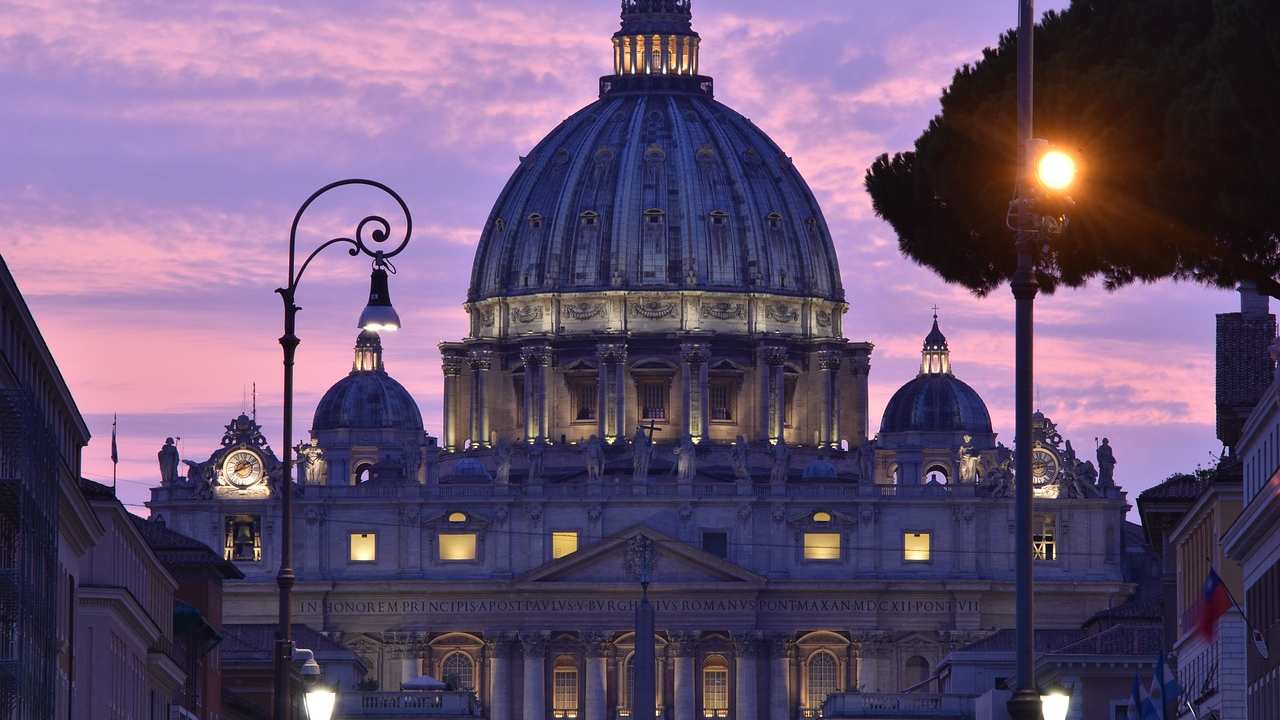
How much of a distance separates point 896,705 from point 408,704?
1772 cm

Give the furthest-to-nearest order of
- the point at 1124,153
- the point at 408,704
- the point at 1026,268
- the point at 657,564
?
1. the point at 657,564
2. the point at 408,704
3. the point at 1124,153
4. the point at 1026,268

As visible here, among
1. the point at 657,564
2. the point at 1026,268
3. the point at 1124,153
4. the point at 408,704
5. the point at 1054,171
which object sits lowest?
the point at 1026,268

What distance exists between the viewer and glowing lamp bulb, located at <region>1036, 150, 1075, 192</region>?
51.0 m

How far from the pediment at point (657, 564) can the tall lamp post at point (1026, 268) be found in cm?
14409

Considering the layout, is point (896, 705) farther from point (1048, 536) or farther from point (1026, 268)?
point (1026, 268)

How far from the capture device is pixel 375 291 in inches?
2547

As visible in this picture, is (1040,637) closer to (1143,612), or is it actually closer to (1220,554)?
(1143,612)

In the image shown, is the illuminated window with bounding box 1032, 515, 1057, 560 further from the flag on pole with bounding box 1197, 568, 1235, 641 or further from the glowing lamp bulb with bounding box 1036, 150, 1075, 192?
the glowing lamp bulb with bounding box 1036, 150, 1075, 192

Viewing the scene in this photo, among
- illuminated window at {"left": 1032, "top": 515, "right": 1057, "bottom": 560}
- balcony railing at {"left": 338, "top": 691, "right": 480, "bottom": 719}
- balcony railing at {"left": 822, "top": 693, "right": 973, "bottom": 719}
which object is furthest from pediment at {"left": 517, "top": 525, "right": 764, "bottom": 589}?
balcony railing at {"left": 338, "top": 691, "right": 480, "bottom": 719}

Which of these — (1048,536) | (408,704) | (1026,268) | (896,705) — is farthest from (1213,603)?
(1048,536)

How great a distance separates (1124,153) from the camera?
55562mm

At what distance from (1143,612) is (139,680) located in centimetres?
4864

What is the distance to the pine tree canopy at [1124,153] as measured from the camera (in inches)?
2079

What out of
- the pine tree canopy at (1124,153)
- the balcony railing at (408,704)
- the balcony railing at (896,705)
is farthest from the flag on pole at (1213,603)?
the balcony railing at (408,704)
